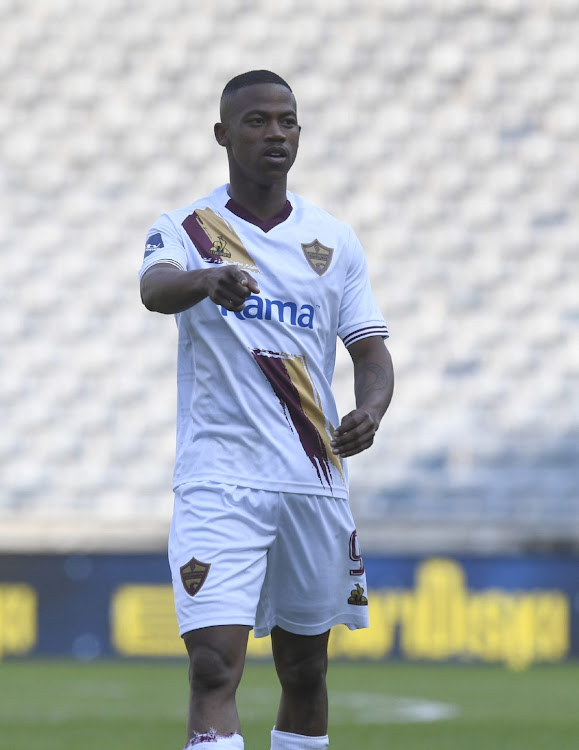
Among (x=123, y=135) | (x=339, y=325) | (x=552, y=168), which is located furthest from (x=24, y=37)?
(x=339, y=325)

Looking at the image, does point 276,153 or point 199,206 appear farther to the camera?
point 199,206

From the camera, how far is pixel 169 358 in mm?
13406

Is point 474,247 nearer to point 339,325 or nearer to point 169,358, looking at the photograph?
point 169,358

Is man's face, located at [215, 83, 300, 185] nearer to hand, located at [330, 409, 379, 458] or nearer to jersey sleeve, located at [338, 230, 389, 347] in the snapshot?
jersey sleeve, located at [338, 230, 389, 347]

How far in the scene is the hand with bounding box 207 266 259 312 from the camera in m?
2.98

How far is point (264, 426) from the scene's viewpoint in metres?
3.38

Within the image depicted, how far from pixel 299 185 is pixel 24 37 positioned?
2966mm

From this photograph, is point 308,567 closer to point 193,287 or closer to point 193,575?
point 193,575

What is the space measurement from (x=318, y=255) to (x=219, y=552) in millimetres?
744

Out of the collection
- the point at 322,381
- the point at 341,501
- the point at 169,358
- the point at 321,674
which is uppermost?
the point at 169,358

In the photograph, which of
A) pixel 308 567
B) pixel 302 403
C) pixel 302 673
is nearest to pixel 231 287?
pixel 302 403

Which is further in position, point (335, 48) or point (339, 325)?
point (335, 48)

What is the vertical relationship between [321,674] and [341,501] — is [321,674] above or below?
below

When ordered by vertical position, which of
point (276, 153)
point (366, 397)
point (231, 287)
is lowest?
point (366, 397)
